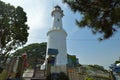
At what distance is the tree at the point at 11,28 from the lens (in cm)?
2178

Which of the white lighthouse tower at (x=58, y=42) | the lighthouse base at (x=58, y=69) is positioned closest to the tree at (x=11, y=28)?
the white lighthouse tower at (x=58, y=42)

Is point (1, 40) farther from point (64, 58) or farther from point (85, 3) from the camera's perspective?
point (85, 3)

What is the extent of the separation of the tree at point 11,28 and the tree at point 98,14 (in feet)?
50.9

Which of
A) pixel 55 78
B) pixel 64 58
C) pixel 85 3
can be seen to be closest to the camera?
pixel 85 3

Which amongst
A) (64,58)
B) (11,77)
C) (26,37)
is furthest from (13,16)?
(11,77)

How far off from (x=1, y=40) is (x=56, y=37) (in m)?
8.22

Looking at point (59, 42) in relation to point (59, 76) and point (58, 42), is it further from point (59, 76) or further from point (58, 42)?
point (59, 76)

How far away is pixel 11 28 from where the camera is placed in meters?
22.3

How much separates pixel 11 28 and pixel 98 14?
1667cm

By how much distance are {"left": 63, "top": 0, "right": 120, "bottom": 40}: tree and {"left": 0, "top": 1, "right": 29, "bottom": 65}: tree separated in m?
15.5

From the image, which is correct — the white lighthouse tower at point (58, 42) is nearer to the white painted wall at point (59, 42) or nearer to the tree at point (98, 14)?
the white painted wall at point (59, 42)

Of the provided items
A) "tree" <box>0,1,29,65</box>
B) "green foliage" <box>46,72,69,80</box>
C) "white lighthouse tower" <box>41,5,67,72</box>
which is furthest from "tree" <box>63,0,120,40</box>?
"white lighthouse tower" <box>41,5,67,72</box>

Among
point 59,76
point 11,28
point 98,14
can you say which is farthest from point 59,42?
point 98,14

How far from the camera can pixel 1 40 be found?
21781 millimetres
